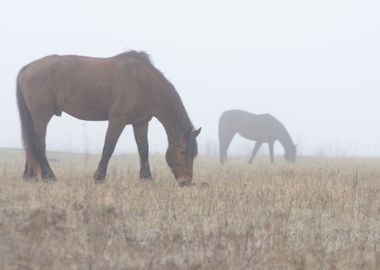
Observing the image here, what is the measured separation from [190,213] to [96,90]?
4592 mm

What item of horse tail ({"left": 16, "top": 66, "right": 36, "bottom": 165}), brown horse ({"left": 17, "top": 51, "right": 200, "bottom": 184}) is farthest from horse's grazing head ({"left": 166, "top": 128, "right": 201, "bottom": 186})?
horse tail ({"left": 16, "top": 66, "right": 36, "bottom": 165})

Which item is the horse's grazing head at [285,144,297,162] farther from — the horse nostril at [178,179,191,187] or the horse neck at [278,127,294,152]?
the horse nostril at [178,179,191,187]

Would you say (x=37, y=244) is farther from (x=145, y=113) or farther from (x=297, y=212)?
(x=145, y=113)

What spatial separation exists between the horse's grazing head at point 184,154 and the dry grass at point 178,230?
76.6 inches

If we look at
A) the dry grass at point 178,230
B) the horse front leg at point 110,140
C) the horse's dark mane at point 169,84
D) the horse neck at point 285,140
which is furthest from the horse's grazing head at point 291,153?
the dry grass at point 178,230

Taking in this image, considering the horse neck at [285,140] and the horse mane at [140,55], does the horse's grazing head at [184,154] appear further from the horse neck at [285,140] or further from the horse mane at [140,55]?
the horse neck at [285,140]

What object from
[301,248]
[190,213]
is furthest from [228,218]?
[301,248]

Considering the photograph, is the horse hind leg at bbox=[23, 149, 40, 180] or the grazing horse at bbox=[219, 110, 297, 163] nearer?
the horse hind leg at bbox=[23, 149, 40, 180]

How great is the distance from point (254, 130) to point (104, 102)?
78.1 ft

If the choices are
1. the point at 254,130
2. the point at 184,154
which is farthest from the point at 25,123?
the point at 254,130

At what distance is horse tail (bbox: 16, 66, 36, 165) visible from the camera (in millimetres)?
10211

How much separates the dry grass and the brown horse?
215 centimetres

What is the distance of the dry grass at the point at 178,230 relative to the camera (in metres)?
5.23

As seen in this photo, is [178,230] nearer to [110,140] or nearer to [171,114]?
[110,140]
